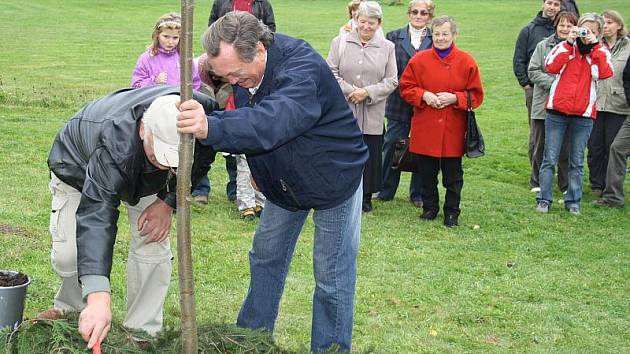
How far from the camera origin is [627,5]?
37.1 meters

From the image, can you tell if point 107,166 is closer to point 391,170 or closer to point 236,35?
point 236,35

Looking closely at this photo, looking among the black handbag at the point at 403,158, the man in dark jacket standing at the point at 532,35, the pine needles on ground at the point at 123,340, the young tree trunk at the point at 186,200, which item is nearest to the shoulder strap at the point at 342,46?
the black handbag at the point at 403,158

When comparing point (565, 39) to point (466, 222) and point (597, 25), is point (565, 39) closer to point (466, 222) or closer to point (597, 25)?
point (597, 25)

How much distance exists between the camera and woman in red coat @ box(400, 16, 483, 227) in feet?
29.5

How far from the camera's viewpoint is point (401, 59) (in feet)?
32.6

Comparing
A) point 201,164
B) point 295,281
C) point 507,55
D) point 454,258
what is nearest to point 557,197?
point 454,258

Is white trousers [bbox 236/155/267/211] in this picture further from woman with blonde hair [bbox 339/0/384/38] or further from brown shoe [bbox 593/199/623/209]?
brown shoe [bbox 593/199/623/209]

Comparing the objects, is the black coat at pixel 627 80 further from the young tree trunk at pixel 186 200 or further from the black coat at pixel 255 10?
the young tree trunk at pixel 186 200

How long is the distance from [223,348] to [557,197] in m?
7.47

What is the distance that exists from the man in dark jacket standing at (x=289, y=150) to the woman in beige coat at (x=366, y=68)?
4.30m

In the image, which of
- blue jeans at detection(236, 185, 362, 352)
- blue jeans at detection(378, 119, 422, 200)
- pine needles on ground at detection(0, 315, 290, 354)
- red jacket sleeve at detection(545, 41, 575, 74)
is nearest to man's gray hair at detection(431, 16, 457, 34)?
red jacket sleeve at detection(545, 41, 575, 74)

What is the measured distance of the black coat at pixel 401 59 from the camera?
9883 mm

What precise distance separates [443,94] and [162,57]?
272cm

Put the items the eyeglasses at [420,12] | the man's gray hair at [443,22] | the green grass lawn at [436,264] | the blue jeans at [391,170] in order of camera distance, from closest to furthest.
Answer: the green grass lawn at [436,264], the man's gray hair at [443,22], the eyeglasses at [420,12], the blue jeans at [391,170]
